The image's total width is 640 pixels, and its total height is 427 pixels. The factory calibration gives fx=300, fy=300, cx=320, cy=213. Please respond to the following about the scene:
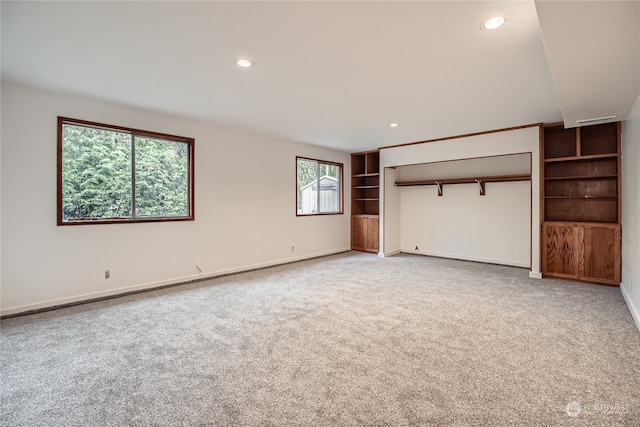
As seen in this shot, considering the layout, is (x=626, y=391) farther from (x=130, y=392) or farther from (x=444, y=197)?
(x=444, y=197)

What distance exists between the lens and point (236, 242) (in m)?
5.21

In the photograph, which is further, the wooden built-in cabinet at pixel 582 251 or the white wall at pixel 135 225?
the wooden built-in cabinet at pixel 582 251

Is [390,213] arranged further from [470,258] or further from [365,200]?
[470,258]

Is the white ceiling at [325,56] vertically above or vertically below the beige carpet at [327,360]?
above

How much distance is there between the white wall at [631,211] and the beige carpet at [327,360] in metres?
0.24

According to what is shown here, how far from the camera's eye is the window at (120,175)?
361 centimetres

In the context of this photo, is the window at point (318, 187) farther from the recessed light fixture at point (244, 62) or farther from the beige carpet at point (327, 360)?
the recessed light fixture at point (244, 62)

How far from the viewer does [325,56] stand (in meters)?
2.60

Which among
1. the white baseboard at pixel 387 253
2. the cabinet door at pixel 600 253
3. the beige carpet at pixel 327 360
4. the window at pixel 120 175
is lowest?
the beige carpet at pixel 327 360

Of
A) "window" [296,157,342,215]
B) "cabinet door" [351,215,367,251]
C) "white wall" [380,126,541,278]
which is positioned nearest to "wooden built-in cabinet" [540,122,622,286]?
"white wall" [380,126,541,278]

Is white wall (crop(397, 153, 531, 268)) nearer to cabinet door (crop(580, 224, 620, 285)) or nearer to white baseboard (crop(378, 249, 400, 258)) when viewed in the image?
white baseboard (crop(378, 249, 400, 258))

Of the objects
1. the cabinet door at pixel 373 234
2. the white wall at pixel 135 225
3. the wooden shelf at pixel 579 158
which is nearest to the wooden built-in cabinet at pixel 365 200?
the cabinet door at pixel 373 234

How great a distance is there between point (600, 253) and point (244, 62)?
17.6 feet

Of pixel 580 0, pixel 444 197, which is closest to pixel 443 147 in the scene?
pixel 444 197
